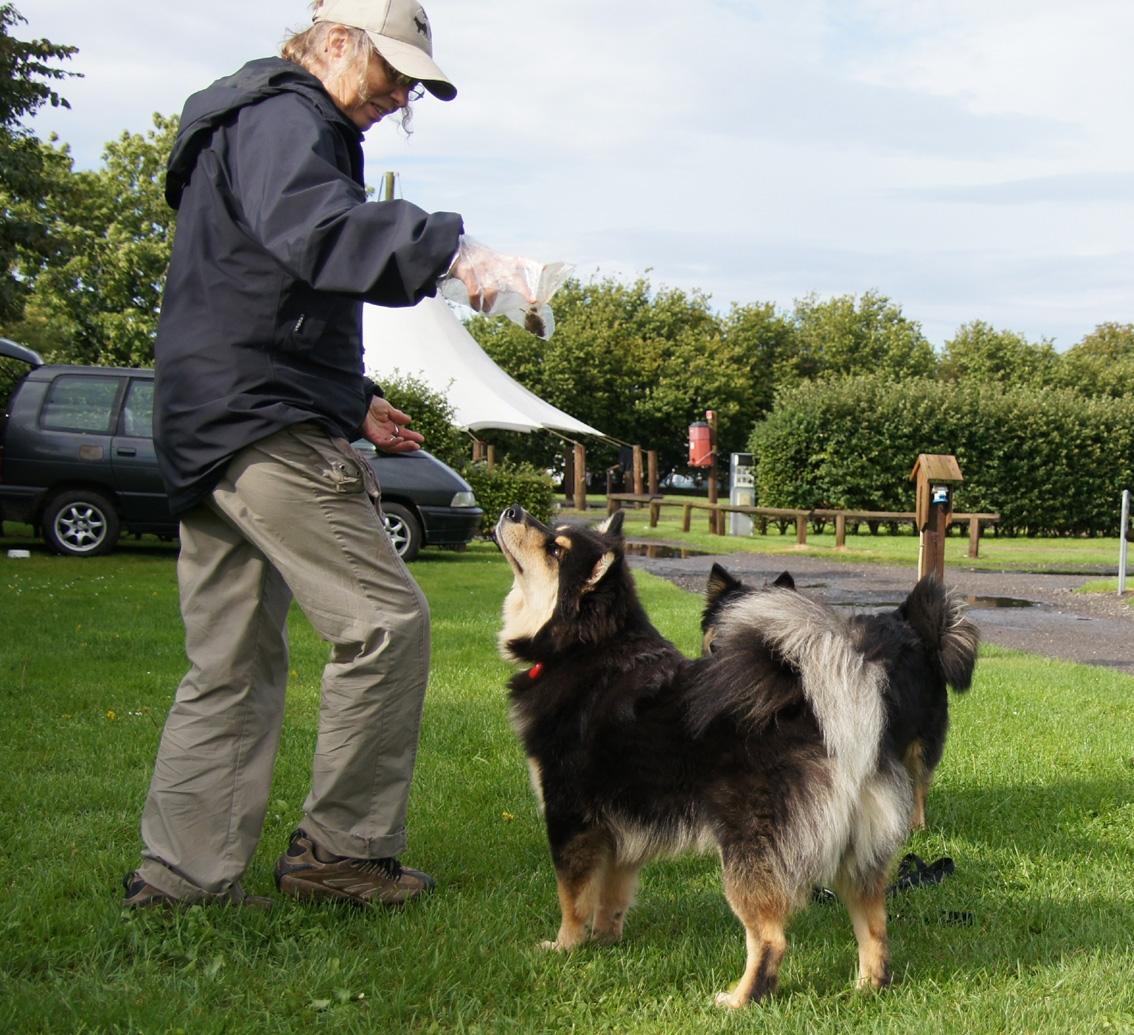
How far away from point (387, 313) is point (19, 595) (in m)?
14.8

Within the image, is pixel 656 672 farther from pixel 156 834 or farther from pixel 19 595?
pixel 19 595

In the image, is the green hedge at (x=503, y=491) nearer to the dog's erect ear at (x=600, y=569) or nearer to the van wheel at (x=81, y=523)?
the van wheel at (x=81, y=523)

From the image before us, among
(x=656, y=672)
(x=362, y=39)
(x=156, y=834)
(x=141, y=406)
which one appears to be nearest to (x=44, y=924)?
(x=156, y=834)

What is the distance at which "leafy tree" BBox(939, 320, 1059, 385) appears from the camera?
183 feet

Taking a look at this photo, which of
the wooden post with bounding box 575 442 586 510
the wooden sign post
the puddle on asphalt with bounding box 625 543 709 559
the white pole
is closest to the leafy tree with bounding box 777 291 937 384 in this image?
the wooden post with bounding box 575 442 586 510

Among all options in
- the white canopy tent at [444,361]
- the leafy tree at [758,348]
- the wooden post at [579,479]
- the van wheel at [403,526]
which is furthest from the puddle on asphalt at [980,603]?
the leafy tree at [758,348]

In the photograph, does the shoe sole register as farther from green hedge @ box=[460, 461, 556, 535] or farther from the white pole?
green hedge @ box=[460, 461, 556, 535]

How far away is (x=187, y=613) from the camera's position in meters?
3.32

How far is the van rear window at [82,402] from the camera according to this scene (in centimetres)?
1252

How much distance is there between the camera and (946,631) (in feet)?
13.8

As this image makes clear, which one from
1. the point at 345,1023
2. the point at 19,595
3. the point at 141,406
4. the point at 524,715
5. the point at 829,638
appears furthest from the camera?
the point at 141,406

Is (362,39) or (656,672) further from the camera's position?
(656,672)

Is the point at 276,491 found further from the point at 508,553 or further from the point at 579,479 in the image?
the point at 579,479

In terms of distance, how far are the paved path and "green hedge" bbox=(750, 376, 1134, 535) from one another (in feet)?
28.1
